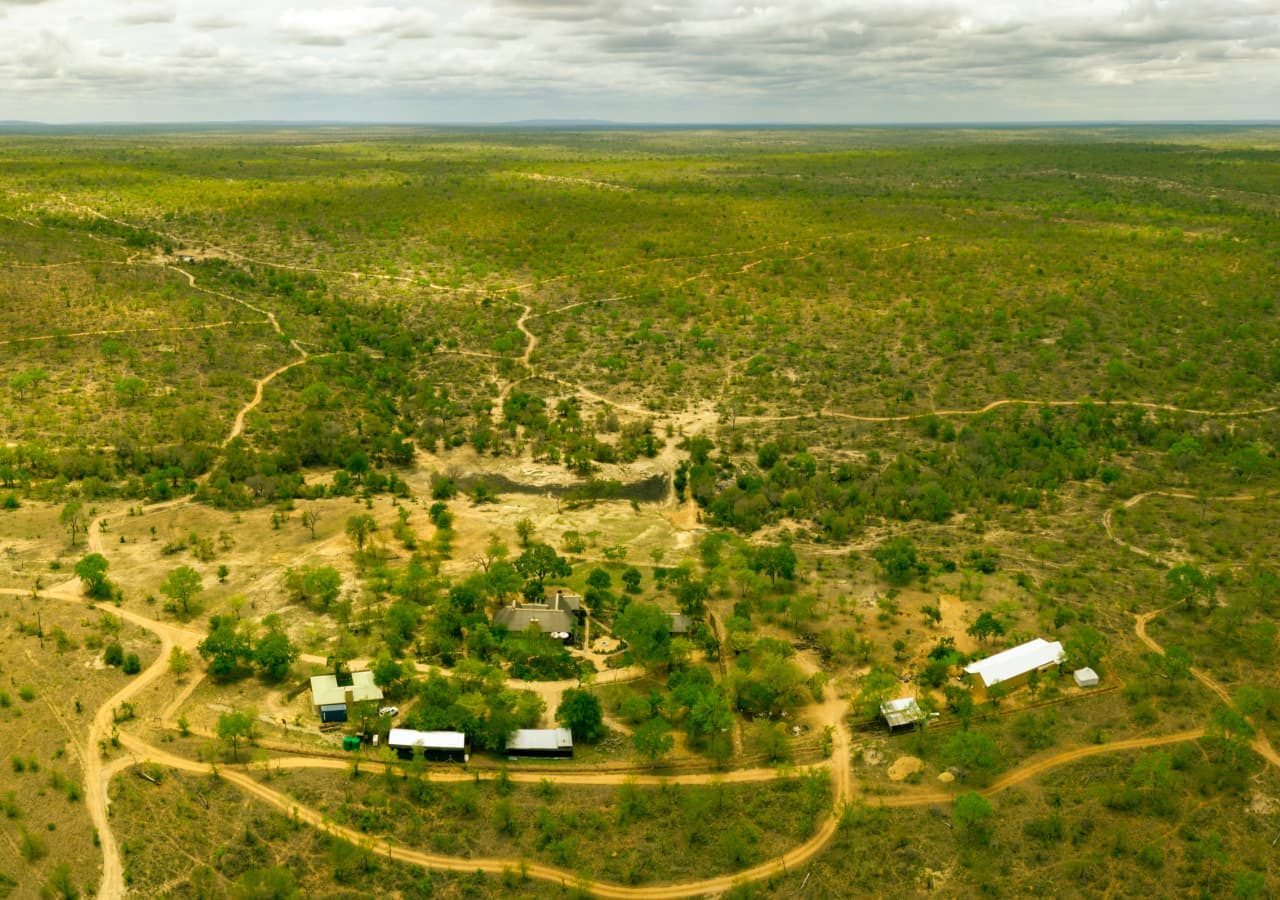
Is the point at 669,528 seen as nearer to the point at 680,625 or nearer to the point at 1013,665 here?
the point at 680,625

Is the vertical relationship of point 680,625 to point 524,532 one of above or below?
below

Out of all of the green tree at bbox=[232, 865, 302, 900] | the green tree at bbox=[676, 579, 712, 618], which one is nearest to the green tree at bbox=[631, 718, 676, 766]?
the green tree at bbox=[676, 579, 712, 618]

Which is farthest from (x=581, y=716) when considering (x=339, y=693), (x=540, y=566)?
(x=540, y=566)

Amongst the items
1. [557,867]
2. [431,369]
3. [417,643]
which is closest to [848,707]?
[557,867]

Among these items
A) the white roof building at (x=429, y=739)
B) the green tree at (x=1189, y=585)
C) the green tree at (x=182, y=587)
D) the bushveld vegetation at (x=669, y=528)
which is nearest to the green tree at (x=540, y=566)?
the bushveld vegetation at (x=669, y=528)

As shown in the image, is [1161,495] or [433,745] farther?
[1161,495]

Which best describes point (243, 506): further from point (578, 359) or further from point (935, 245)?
point (935, 245)
